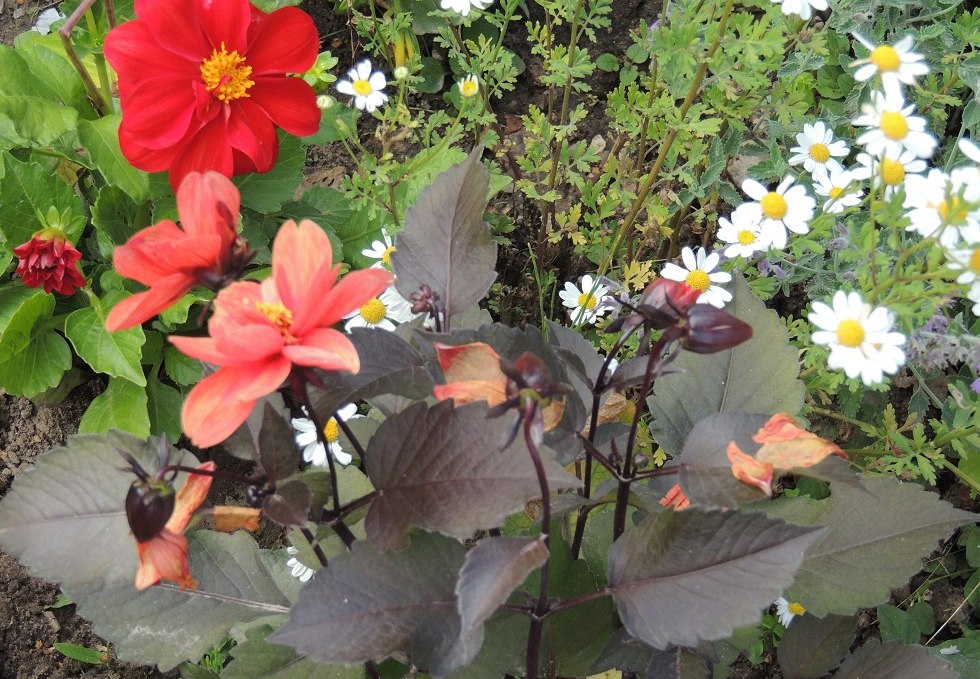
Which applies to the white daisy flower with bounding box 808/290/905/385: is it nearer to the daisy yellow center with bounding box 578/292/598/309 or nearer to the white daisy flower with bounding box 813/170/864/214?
the white daisy flower with bounding box 813/170/864/214

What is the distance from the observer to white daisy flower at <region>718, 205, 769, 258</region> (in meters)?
1.11

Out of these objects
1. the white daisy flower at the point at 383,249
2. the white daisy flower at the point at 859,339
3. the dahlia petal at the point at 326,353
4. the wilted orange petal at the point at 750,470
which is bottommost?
the wilted orange petal at the point at 750,470

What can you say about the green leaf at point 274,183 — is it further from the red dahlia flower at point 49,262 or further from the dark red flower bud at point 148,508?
the dark red flower bud at point 148,508

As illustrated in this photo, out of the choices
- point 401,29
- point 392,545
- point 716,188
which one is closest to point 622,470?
point 392,545

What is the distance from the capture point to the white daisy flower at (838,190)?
1067mm

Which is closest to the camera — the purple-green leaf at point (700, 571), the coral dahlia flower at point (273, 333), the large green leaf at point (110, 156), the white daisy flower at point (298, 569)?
the coral dahlia flower at point (273, 333)

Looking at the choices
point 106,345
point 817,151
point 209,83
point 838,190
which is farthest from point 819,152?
point 106,345

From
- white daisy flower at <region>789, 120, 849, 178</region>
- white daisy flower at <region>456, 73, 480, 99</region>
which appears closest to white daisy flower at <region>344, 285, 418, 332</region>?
white daisy flower at <region>456, 73, 480, 99</region>

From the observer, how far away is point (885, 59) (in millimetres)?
872

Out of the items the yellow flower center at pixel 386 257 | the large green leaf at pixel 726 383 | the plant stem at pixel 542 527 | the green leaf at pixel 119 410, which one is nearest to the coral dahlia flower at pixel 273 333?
the plant stem at pixel 542 527

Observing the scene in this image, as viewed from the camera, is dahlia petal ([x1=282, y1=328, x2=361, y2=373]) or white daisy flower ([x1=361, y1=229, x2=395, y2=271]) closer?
dahlia petal ([x1=282, y1=328, x2=361, y2=373])

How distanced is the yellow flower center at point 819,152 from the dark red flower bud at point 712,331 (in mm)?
741

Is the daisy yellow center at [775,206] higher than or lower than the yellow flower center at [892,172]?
higher

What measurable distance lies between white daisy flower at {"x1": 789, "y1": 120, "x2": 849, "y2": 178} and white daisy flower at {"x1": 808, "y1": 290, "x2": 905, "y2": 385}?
40 centimetres
